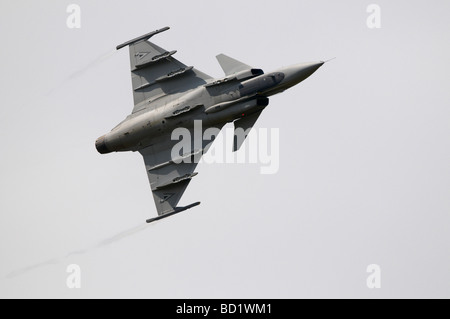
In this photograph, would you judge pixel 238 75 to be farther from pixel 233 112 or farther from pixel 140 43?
pixel 140 43

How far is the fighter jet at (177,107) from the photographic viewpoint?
46750 mm

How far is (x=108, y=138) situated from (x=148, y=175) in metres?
2.43

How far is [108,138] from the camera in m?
48.9

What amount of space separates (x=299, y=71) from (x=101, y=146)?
31.4ft

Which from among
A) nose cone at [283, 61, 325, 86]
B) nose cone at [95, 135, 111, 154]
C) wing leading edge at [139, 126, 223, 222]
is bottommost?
wing leading edge at [139, 126, 223, 222]

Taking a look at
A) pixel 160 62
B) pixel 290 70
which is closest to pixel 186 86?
pixel 160 62

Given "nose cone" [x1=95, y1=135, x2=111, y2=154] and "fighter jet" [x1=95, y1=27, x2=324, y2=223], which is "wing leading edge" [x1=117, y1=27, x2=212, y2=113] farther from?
"nose cone" [x1=95, y1=135, x2=111, y2=154]

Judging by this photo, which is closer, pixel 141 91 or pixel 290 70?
pixel 290 70

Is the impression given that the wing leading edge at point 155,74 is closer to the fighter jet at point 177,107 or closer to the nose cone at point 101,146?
the fighter jet at point 177,107

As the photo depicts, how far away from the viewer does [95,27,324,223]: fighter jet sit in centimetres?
4675

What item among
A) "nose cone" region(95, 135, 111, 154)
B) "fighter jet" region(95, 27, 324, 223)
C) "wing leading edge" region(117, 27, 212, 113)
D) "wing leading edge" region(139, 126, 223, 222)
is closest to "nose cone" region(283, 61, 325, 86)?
"fighter jet" region(95, 27, 324, 223)

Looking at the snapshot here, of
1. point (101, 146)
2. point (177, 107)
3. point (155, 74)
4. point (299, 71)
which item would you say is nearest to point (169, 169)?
point (177, 107)

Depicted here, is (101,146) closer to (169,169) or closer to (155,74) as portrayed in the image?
(169,169)

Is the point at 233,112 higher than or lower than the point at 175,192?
higher
